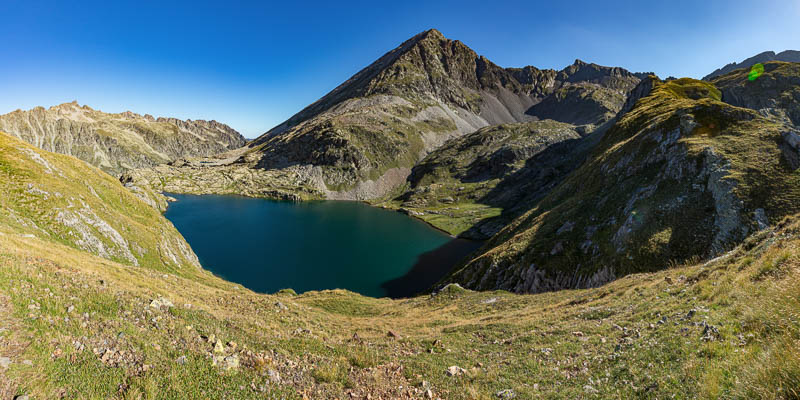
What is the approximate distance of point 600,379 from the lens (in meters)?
10.0

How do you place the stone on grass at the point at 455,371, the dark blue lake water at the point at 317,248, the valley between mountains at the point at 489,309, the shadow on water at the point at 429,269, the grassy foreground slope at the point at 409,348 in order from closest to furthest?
the grassy foreground slope at the point at 409,348
the valley between mountains at the point at 489,309
the stone on grass at the point at 455,371
the shadow on water at the point at 429,269
the dark blue lake water at the point at 317,248

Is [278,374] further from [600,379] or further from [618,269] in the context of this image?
Result: [618,269]

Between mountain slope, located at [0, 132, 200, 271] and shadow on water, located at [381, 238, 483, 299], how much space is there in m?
40.6

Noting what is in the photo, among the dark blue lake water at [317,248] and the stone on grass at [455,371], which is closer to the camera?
the stone on grass at [455,371]

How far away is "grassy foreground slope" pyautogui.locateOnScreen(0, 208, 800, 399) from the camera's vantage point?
7.12 m

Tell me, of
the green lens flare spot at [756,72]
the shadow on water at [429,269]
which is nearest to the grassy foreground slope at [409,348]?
the shadow on water at [429,269]

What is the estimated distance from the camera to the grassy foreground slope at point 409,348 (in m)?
7.12

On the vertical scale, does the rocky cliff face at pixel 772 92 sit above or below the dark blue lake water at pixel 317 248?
above

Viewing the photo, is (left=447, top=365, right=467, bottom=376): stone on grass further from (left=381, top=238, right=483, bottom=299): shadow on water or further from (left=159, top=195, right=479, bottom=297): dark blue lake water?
(left=159, top=195, right=479, bottom=297): dark blue lake water

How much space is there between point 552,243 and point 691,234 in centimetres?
1552

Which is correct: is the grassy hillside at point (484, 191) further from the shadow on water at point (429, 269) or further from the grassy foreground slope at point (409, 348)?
the grassy foreground slope at point (409, 348)

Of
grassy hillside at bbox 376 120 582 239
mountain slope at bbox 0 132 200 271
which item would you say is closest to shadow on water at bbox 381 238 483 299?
grassy hillside at bbox 376 120 582 239

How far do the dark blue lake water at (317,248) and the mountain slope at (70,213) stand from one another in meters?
28.5

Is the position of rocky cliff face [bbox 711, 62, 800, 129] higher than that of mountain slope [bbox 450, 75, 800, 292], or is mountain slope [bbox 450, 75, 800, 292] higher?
rocky cliff face [bbox 711, 62, 800, 129]
